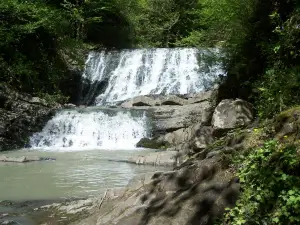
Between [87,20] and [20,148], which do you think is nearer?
[20,148]

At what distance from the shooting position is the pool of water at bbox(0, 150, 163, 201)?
7016 millimetres

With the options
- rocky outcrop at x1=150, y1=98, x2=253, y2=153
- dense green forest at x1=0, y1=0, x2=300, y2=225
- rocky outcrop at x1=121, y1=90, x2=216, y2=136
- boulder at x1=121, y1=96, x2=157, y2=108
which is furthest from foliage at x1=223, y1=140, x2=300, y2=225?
A: boulder at x1=121, y1=96, x2=157, y2=108

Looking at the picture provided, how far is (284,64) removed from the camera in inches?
257

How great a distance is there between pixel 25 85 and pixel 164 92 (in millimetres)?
6737

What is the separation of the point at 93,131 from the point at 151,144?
2739mm

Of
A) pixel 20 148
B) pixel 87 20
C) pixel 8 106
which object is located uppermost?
pixel 87 20

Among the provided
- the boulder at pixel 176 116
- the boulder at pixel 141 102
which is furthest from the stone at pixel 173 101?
the boulder at pixel 176 116

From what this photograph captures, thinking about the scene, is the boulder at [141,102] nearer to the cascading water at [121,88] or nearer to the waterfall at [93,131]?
the cascading water at [121,88]

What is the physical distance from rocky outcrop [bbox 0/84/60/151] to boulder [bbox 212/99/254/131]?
8.87 m

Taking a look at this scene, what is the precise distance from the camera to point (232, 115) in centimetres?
788

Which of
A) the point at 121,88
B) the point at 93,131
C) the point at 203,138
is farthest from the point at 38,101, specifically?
the point at 203,138

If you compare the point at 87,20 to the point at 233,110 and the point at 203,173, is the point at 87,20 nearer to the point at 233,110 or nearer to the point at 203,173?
the point at 233,110

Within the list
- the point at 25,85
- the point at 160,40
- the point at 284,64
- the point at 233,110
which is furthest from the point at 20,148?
the point at 160,40

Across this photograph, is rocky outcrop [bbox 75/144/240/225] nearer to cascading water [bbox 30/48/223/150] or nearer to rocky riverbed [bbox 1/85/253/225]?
rocky riverbed [bbox 1/85/253/225]
